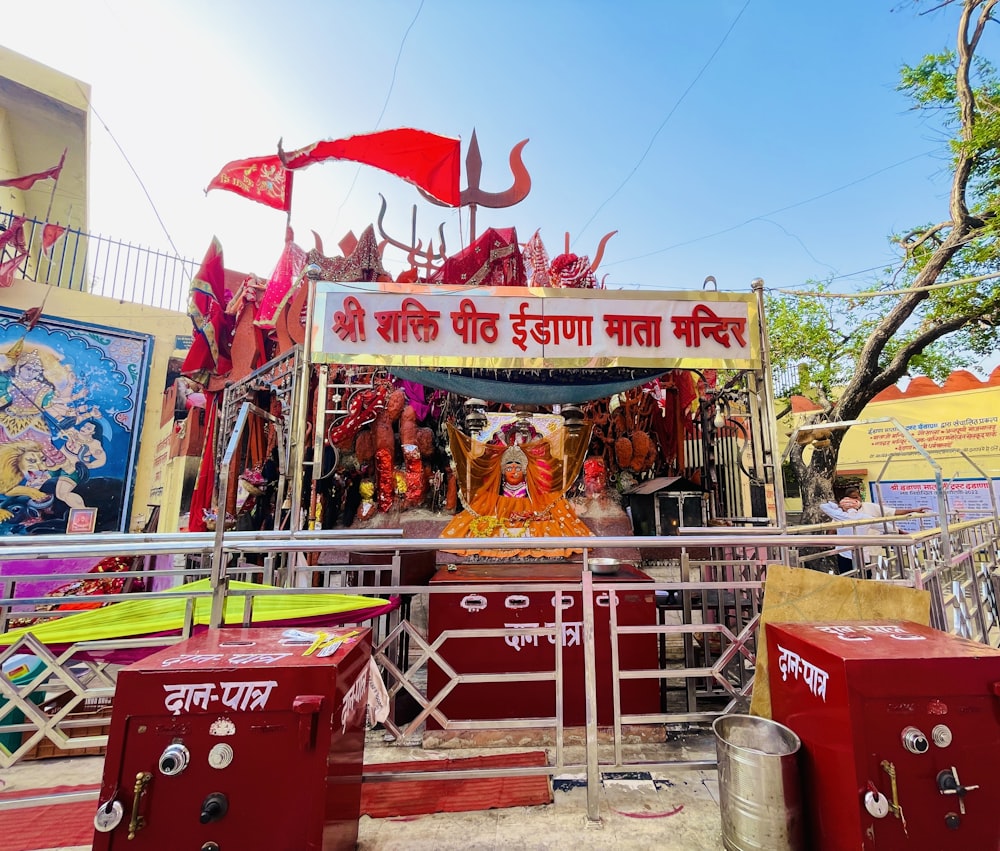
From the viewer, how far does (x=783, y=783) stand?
2117 mm

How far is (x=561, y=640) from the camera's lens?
2695mm

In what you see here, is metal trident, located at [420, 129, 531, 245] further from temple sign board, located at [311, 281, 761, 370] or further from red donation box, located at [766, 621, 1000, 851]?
red donation box, located at [766, 621, 1000, 851]

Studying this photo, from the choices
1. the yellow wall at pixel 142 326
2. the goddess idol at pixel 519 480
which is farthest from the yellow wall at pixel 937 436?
the yellow wall at pixel 142 326

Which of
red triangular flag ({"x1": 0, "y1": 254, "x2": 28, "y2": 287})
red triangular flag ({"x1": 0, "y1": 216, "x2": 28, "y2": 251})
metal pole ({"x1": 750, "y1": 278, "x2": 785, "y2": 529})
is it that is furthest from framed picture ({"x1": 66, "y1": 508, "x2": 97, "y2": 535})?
metal pole ({"x1": 750, "y1": 278, "x2": 785, "y2": 529})

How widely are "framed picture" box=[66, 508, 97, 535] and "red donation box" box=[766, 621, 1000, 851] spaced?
12.3 metres

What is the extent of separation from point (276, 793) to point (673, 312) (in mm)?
4476

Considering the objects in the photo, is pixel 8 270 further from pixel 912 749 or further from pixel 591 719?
pixel 912 749

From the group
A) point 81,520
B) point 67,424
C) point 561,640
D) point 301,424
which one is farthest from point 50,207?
point 561,640

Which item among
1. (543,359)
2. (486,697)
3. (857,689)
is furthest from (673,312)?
(486,697)

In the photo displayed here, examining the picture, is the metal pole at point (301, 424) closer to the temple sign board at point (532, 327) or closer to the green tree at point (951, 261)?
the temple sign board at point (532, 327)

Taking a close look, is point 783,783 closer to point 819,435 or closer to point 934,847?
point 934,847

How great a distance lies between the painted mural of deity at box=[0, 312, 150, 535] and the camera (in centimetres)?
926

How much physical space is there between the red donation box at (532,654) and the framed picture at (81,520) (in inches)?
388

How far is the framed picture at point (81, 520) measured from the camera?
9633 millimetres
